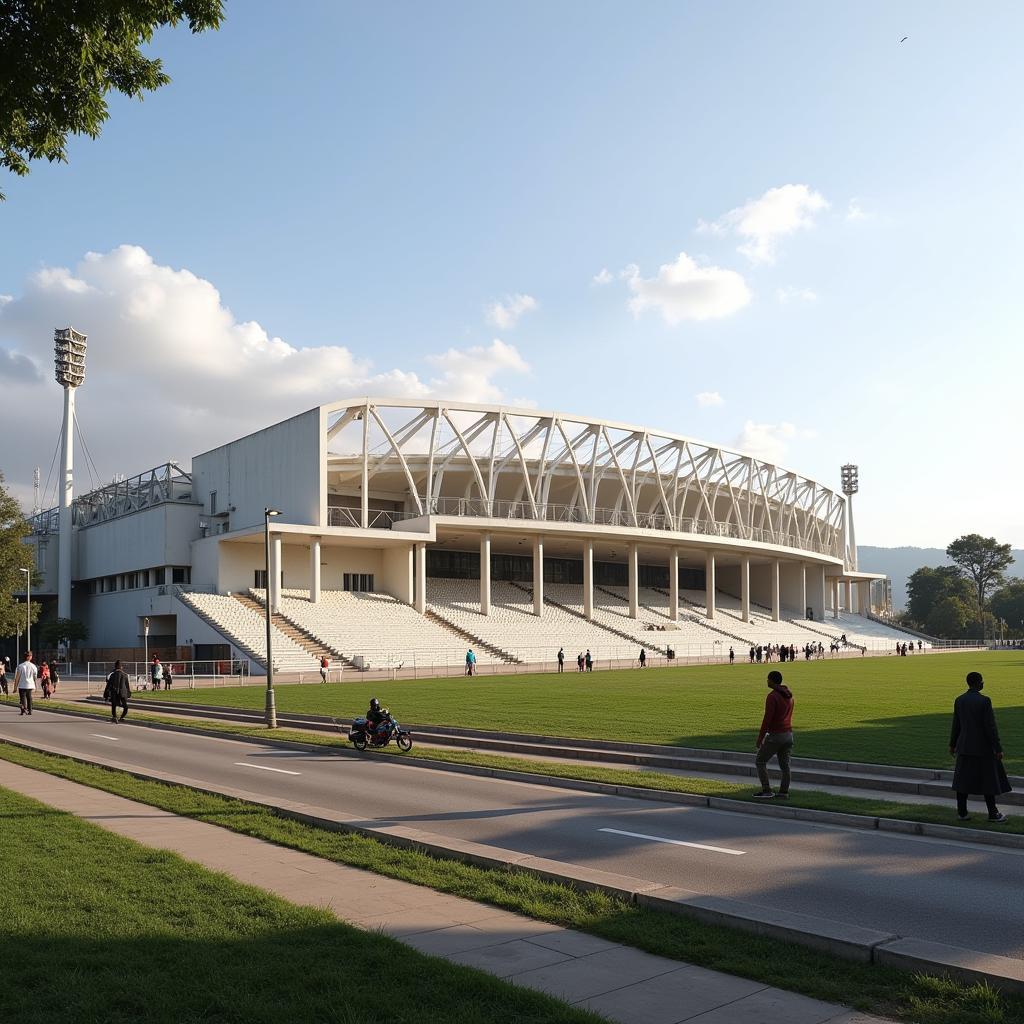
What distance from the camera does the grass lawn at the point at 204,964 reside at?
5508 mm

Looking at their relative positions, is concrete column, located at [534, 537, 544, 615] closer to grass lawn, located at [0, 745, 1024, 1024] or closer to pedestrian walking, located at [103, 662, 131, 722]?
pedestrian walking, located at [103, 662, 131, 722]

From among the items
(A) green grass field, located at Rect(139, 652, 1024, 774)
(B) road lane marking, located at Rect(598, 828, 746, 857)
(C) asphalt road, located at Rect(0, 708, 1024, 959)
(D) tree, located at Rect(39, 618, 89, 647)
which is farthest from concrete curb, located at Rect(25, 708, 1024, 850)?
(D) tree, located at Rect(39, 618, 89, 647)

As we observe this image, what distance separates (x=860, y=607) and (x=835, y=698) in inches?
4142

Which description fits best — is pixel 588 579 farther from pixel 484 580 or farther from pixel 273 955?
pixel 273 955

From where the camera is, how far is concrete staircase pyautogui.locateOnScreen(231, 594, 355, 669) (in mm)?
51594

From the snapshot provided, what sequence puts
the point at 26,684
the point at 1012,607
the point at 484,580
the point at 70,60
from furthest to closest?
the point at 1012,607, the point at 484,580, the point at 26,684, the point at 70,60

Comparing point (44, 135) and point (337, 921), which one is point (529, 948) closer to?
point (337, 921)

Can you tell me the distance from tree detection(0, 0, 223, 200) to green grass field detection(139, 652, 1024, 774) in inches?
572

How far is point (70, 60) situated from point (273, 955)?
30.9ft

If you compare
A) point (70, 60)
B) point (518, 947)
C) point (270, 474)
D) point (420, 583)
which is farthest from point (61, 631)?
point (518, 947)

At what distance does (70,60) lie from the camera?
34.1 feet

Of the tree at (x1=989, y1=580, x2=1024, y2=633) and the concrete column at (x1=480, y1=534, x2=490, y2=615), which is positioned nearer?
the concrete column at (x1=480, y1=534, x2=490, y2=615)

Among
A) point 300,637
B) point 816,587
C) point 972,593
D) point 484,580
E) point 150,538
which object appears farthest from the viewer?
point 972,593

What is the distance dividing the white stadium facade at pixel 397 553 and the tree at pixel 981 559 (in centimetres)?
6456
